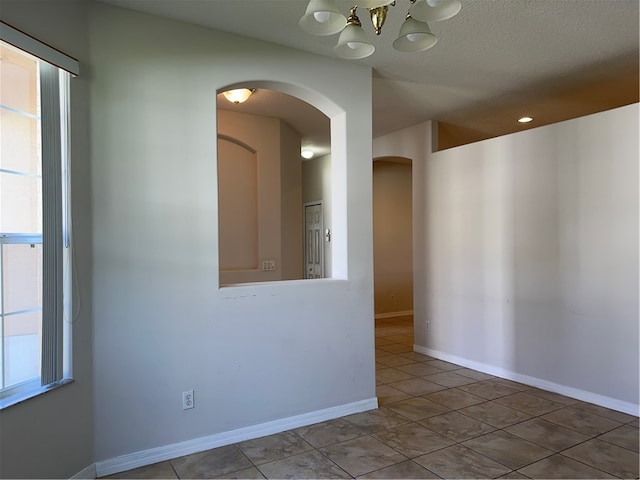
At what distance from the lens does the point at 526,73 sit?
11.7 feet

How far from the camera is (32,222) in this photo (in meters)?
2.09

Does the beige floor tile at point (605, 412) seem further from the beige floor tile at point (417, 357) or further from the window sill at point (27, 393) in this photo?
the window sill at point (27, 393)

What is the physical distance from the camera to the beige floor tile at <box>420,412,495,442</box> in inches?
114

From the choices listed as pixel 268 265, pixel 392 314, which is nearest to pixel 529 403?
pixel 268 265

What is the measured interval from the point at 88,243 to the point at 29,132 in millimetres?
635

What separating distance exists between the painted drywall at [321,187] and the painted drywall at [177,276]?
13.8 ft

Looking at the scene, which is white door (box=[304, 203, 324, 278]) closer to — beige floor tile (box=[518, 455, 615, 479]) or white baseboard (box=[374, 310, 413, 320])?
white baseboard (box=[374, 310, 413, 320])

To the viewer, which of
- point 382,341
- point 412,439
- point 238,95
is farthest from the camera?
point 382,341

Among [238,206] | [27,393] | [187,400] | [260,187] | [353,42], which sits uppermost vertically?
[353,42]

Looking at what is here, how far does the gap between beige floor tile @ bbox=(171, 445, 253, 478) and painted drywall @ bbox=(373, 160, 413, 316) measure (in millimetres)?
5007

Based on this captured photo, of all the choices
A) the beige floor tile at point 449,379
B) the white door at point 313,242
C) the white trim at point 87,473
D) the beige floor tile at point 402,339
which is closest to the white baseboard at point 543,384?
the beige floor tile at point 449,379

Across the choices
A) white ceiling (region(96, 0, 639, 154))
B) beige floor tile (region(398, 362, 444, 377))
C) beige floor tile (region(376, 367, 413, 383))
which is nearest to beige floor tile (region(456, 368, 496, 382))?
beige floor tile (region(398, 362, 444, 377))

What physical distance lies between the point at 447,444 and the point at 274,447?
115cm

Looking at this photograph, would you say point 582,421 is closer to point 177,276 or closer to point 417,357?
point 417,357
